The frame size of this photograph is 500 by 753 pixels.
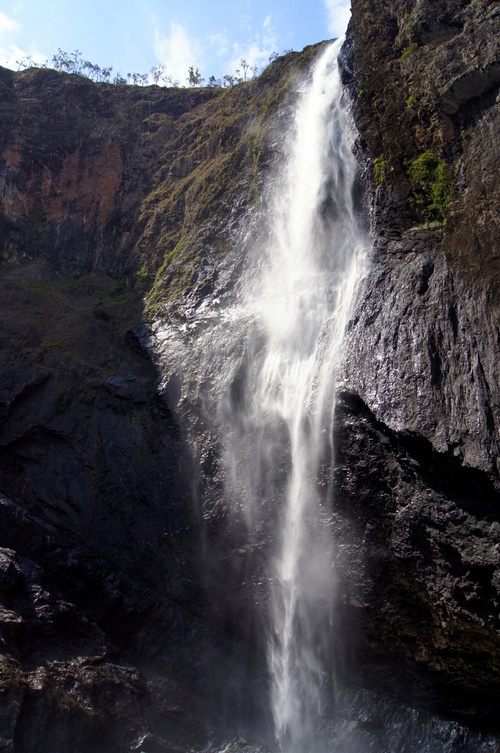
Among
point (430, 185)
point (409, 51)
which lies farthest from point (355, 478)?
point (409, 51)

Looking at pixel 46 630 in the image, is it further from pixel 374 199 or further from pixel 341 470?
pixel 374 199

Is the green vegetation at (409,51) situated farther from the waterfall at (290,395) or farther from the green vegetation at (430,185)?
the green vegetation at (430,185)

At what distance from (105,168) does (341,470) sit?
19166 millimetres

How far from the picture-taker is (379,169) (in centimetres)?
1413

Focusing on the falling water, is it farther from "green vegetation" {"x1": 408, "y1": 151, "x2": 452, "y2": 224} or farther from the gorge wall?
"green vegetation" {"x1": 408, "y1": 151, "x2": 452, "y2": 224}

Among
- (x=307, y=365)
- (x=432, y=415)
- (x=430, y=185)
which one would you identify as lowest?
(x=432, y=415)

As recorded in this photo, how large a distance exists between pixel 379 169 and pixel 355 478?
716 centimetres

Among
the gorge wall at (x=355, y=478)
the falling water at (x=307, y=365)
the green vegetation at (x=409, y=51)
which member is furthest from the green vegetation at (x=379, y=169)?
the green vegetation at (x=409, y=51)

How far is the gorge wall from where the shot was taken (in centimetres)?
1002

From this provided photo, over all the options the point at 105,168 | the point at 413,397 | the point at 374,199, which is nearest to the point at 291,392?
the point at 413,397

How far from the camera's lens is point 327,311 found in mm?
13789

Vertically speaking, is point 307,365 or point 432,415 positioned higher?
point 307,365

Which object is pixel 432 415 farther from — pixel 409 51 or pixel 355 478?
pixel 409 51

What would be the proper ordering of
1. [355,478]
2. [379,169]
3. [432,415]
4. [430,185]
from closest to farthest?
[432,415] < [355,478] < [430,185] < [379,169]
